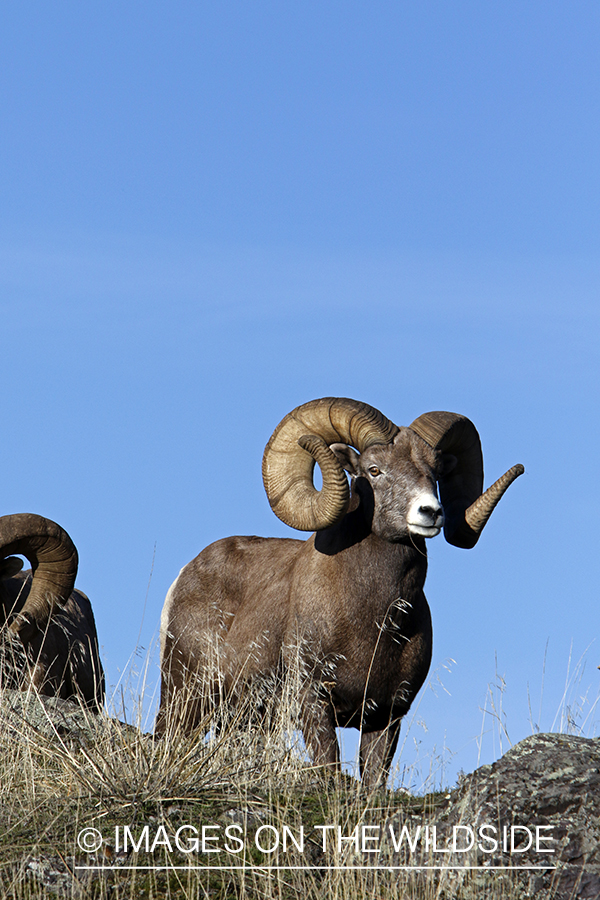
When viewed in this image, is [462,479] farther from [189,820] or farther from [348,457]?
[189,820]

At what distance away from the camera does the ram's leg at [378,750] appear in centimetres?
925

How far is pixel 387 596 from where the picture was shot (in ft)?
31.0

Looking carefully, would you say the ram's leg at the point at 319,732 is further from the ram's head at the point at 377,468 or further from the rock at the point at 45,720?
the rock at the point at 45,720

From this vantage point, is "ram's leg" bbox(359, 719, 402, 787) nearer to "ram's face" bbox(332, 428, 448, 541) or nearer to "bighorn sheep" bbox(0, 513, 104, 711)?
"ram's face" bbox(332, 428, 448, 541)

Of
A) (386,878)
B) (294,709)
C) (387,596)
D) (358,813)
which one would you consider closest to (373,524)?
(387,596)

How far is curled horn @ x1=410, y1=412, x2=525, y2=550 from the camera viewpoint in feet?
32.7

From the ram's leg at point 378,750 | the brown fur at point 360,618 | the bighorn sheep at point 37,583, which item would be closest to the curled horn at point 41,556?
the bighorn sheep at point 37,583

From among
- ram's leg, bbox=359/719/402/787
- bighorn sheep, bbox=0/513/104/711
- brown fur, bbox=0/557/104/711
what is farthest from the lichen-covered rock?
bighorn sheep, bbox=0/513/104/711

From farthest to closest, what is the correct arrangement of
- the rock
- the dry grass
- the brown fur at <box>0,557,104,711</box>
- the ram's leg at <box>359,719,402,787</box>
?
1. the brown fur at <box>0,557,104,711</box>
2. the ram's leg at <box>359,719,402,787</box>
3. the rock
4. the dry grass

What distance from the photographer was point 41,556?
13.0 m

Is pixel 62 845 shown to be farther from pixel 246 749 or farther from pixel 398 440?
pixel 398 440

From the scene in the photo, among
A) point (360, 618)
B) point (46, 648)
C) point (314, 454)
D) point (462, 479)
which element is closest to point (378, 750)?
point (360, 618)

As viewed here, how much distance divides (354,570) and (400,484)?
31.5 inches

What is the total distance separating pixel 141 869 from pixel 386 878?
1254mm
